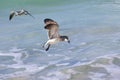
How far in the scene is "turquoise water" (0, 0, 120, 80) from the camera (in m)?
11.4

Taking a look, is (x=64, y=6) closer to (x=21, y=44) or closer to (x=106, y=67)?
(x=21, y=44)

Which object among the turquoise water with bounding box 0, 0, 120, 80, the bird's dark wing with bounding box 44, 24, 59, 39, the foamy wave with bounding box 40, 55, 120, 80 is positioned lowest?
the foamy wave with bounding box 40, 55, 120, 80

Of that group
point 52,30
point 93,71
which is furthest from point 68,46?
point 52,30

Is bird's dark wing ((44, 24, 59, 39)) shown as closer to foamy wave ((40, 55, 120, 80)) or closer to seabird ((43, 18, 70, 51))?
seabird ((43, 18, 70, 51))

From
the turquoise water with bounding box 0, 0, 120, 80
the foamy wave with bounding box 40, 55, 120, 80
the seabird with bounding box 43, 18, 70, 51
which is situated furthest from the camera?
the turquoise water with bounding box 0, 0, 120, 80

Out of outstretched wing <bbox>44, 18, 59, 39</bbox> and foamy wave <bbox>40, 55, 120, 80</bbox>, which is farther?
foamy wave <bbox>40, 55, 120, 80</bbox>

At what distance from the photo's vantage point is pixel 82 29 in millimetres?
16438

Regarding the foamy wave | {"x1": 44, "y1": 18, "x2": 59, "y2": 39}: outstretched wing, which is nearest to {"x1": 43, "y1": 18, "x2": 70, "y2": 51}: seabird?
{"x1": 44, "y1": 18, "x2": 59, "y2": 39}: outstretched wing

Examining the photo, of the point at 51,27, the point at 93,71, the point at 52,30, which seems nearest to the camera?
the point at 51,27

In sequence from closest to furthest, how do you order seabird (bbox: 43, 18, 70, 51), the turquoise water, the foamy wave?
1. seabird (bbox: 43, 18, 70, 51)
2. the foamy wave
3. the turquoise water

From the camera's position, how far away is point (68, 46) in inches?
566

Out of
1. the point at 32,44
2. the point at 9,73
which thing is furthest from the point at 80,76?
the point at 32,44

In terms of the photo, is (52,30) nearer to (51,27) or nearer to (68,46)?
(51,27)

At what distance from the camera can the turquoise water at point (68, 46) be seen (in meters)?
11.4
